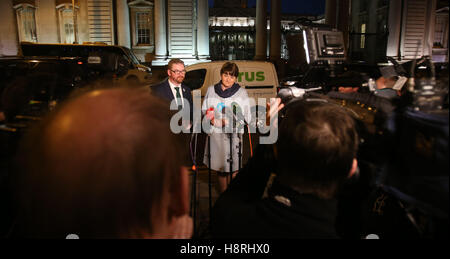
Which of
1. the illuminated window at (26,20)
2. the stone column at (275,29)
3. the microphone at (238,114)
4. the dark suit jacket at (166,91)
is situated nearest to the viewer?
the microphone at (238,114)

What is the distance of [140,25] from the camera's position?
30562mm

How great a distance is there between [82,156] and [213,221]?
0.99 metres

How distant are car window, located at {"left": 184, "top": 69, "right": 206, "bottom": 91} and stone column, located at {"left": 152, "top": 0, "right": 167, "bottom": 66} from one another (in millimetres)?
20486

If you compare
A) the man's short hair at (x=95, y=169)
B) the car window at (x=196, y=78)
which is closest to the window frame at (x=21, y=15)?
the car window at (x=196, y=78)

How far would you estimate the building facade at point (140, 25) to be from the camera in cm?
2902

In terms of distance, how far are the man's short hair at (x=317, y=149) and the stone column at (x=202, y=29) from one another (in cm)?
2830

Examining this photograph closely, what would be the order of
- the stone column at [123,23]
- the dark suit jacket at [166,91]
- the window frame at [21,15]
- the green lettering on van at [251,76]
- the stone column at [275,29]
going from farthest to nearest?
the window frame at [21,15]
the stone column at [123,23]
the stone column at [275,29]
the green lettering on van at [251,76]
the dark suit jacket at [166,91]

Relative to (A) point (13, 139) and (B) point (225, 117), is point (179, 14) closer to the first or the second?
(B) point (225, 117)

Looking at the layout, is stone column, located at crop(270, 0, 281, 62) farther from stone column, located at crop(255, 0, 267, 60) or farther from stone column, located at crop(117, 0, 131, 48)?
stone column, located at crop(117, 0, 131, 48)

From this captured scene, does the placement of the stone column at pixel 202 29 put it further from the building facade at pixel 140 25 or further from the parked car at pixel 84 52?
the parked car at pixel 84 52

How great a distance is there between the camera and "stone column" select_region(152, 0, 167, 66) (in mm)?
29000

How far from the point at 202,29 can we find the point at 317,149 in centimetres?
2885

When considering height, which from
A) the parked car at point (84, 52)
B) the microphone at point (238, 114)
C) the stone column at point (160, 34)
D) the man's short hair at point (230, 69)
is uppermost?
the stone column at point (160, 34)
